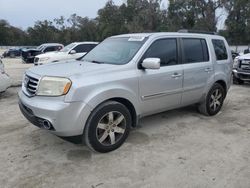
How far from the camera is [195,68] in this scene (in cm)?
499

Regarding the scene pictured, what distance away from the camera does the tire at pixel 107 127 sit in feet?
11.9

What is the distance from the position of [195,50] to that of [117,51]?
1.60 meters

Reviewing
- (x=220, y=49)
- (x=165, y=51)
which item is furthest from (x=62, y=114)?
(x=220, y=49)

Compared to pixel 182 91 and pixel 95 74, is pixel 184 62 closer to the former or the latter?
pixel 182 91

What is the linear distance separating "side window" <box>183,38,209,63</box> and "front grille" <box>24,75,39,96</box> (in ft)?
8.69

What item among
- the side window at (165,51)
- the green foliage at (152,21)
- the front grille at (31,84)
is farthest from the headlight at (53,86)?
the green foliage at (152,21)

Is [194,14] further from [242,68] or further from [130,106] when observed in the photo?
[130,106]

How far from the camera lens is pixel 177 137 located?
176 inches

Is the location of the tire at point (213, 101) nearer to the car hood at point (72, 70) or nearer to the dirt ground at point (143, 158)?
the dirt ground at point (143, 158)

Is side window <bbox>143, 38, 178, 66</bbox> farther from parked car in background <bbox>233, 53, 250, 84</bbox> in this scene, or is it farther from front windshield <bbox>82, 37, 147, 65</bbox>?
parked car in background <bbox>233, 53, 250, 84</bbox>

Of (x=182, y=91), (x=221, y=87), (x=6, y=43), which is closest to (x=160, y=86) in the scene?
(x=182, y=91)

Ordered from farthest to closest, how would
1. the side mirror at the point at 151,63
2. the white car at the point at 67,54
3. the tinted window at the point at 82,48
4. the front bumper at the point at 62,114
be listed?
the tinted window at the point at 82,48 < the white car at the point at 67,54 < the side mirror at the point at 151,63 < the front bumper at the point at 62,114

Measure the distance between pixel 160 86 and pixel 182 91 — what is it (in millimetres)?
614

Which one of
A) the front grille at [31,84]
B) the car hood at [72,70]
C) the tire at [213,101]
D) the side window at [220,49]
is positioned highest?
the side window at [220,49]
